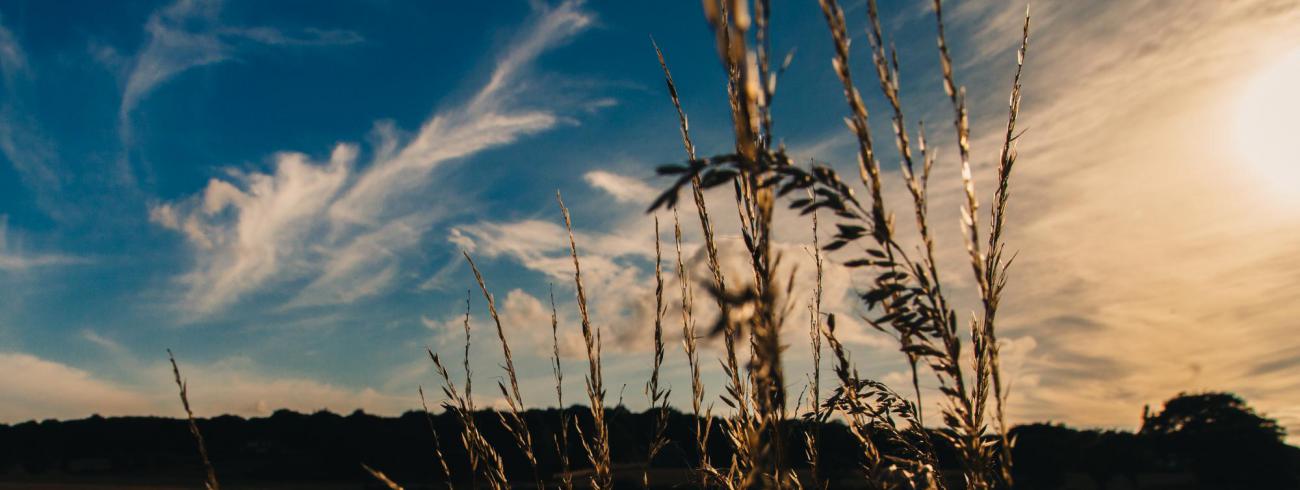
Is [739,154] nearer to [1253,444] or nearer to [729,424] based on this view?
[729,424]

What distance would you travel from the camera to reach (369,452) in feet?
124

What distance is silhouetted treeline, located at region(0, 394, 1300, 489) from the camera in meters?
37.5

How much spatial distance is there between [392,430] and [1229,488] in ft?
169

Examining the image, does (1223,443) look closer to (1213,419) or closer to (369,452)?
(1213,419)

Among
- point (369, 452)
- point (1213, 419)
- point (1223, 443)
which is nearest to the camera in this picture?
point (369, 452)

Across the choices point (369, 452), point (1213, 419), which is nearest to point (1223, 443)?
point (1213, 419)

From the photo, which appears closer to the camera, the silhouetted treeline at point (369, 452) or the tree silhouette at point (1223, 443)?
the silhouetted treeline at point (369, 452)

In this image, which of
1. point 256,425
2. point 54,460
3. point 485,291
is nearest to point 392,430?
point 256,425

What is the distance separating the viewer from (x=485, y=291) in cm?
265

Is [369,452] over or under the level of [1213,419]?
under

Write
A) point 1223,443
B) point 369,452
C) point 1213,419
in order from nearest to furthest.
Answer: point 369,452 < point 1223,443 < point 1213,419

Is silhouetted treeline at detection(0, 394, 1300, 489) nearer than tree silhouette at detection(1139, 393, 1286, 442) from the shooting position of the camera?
Yes

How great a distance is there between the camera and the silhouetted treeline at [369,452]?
37531mm

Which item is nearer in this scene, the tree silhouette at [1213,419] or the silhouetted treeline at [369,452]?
the silhouetted treeline at [369,452]
